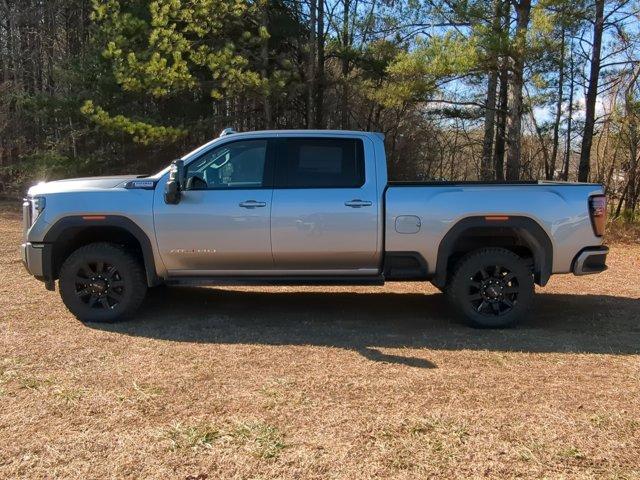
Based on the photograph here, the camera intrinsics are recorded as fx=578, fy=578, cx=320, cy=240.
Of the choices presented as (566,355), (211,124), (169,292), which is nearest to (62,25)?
(211,124)

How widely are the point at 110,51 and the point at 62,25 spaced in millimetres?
11121

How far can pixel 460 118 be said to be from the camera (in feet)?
62.2

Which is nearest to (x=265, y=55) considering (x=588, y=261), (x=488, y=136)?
(x=488, y=136)

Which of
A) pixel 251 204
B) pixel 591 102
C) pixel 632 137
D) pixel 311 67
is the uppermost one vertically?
pixel 311 67

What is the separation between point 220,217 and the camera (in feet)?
18.5

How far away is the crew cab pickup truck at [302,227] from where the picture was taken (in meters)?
5.64

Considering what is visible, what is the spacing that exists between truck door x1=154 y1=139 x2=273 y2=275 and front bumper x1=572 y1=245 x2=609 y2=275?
9.99ft

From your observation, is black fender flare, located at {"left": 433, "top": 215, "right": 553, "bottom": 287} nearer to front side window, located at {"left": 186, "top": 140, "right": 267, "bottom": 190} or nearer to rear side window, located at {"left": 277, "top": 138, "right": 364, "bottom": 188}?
rear side window, located at {"left": 277, "top": 138, "right": 364, "bottom": 188}

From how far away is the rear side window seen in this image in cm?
577

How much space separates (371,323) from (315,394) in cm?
213

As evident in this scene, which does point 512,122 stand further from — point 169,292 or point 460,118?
point 169,292

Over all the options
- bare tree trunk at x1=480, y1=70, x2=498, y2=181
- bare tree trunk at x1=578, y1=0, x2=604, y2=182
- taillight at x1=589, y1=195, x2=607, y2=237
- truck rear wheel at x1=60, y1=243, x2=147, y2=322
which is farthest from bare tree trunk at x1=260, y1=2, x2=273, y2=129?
taillight at x1=589, y1=195, x2=607, y2=237

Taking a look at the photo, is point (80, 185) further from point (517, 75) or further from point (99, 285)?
point (517, 75)

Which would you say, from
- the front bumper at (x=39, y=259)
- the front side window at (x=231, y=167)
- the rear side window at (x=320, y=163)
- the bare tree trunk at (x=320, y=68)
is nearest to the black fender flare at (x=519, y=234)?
the rear side window at (x=320, y=163)
